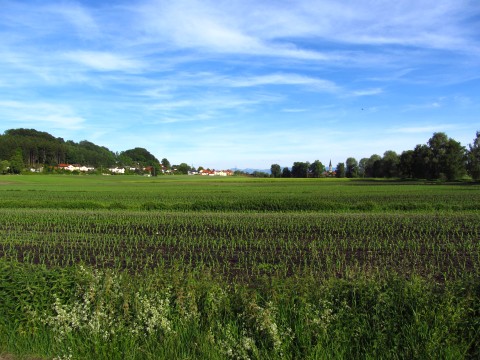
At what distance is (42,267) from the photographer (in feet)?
21.9

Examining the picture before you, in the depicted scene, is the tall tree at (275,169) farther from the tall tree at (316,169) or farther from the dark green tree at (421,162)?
the dark green tree at (421,162)

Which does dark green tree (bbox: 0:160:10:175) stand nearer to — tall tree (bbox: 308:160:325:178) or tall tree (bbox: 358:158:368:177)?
tall tree (bbox: 308:160:325:178)

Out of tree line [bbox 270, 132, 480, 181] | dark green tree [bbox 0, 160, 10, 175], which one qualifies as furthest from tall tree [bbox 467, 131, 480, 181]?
dark green tree [bbox 0, 160, 10, 175]

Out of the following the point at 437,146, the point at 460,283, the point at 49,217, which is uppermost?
the point at 437,146

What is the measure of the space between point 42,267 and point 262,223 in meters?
14.4

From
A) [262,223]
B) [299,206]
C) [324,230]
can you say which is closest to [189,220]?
[262,223]

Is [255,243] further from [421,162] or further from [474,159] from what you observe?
[421,162]

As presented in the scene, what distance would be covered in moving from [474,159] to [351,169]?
82.8 m

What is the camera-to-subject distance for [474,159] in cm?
7612

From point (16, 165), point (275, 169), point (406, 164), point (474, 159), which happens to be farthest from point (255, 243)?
point (275, 169)

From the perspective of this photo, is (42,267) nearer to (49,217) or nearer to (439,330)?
(439,330)

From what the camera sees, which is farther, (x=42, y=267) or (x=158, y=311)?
(x=42, y=267)

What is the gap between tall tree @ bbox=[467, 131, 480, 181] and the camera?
75431 mm

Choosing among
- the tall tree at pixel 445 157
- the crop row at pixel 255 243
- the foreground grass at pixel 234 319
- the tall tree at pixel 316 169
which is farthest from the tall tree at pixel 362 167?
the foreground grass at pixel 234 319
